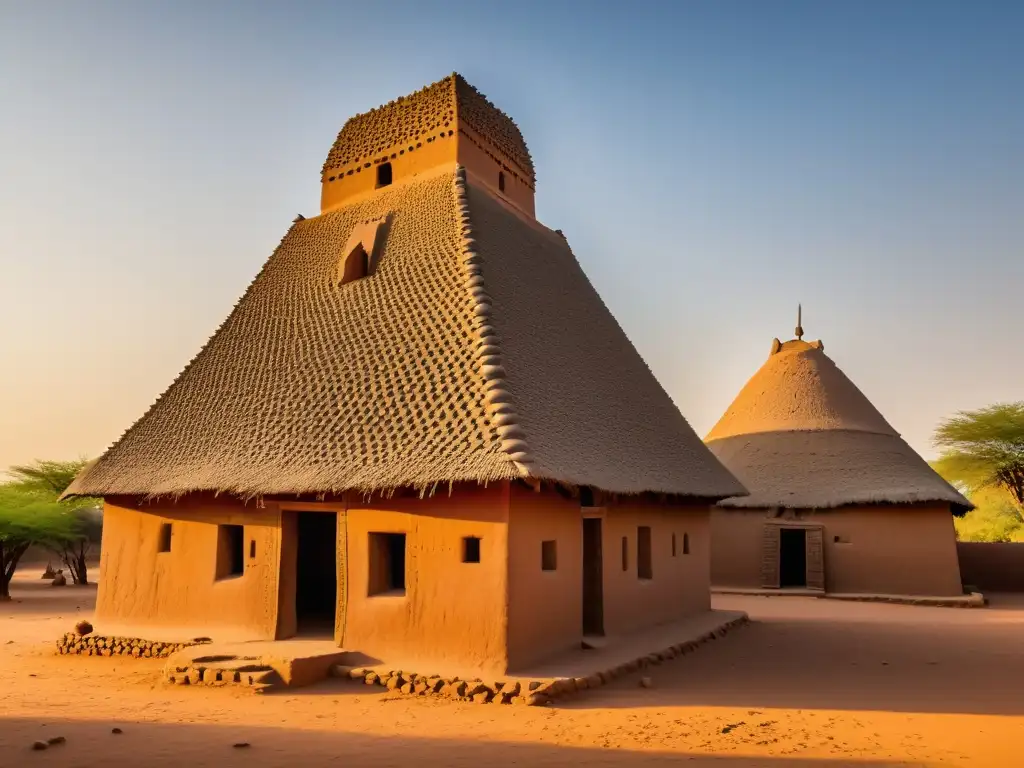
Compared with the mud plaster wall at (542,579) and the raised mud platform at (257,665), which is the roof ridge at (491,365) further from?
the raised mud platform at (257,665)

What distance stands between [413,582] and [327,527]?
5756mm

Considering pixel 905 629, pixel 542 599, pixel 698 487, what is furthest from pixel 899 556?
pixel 542 599

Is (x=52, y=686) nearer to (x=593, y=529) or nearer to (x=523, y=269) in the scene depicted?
(x=593, y=529)

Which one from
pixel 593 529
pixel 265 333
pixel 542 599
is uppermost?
pixel 265 333

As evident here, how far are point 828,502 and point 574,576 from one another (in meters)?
12.5

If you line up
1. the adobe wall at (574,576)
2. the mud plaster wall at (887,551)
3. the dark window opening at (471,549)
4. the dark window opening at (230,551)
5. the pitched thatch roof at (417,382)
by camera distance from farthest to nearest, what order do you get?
the mud plaster wall at (887,551)
the dark window opening at (230,551)
the pitched thatch roof at (417,382)
the dark window opening at (471,549)
the adobe wall at (574,576)

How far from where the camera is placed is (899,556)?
19875 mm

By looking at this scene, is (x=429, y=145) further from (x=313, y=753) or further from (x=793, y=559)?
(x=793, y=559)

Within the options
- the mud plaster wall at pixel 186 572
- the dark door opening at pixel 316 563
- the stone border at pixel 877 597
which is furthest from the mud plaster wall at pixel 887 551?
the mud plaster wall at pixel 186 572

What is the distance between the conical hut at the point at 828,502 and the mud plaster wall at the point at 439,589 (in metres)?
12.8

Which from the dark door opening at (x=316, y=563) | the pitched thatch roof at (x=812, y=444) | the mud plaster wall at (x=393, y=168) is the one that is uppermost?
the mud plaster wall at (x=393, y=168)

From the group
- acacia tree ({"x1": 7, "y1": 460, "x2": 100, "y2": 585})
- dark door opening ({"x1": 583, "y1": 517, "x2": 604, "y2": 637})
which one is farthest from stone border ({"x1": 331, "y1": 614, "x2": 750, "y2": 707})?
acacia tree ({"x1": 7, "y1": 460, "x2": 100, "y2": 585})

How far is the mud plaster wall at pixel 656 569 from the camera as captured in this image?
11617mm

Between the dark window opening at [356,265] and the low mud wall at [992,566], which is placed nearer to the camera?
the dark window opening at [356,265]
